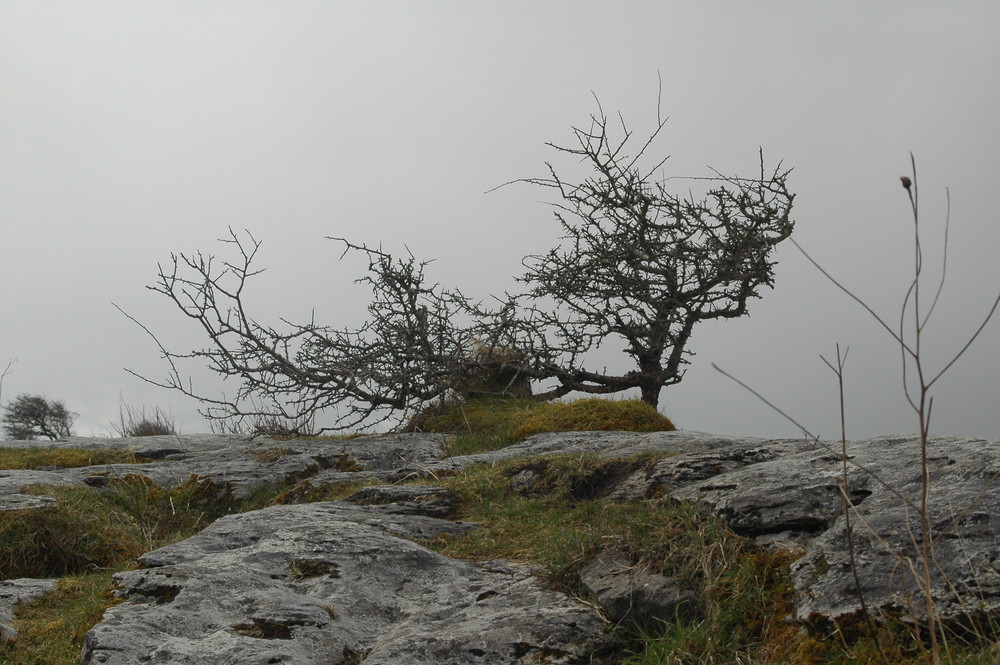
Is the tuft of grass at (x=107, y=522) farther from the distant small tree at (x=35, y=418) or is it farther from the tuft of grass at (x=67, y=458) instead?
the distant small tree at (x=35, y=418)

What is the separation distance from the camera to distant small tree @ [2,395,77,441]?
23828 mm

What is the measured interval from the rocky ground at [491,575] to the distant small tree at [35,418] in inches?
794

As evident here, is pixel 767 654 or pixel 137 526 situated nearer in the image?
pixel 767 654

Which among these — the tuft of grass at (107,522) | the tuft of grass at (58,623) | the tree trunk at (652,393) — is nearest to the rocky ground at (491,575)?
the tuft of grass at (58,623)

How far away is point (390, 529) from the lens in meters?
5.95

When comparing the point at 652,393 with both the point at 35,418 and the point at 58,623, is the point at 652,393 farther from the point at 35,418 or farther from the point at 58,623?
the point at 35,418

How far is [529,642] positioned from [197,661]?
1.64m

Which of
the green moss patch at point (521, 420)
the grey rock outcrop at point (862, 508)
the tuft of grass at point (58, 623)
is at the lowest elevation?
the tuft of grass at point (58, 623)

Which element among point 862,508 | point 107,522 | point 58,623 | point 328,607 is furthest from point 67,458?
point 862,508

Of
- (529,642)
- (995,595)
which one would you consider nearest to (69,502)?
(529,642)

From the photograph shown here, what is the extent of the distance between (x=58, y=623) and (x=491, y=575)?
2.88m

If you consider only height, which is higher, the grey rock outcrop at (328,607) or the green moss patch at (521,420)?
the green moss patch at (521,420)

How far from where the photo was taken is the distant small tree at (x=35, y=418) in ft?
78.2

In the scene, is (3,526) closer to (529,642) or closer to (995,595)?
(529,642)
